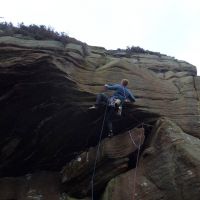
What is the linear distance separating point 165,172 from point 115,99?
300 cm

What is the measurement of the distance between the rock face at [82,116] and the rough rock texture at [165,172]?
0.11 feet

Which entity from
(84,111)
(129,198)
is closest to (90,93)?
(84,111)

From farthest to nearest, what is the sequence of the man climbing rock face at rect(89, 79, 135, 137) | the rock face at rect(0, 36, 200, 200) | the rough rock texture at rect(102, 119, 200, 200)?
the man climbing rock face at rect(89, 79, 135, 137) < the rock face at rect(0, 36, 200, 200) < the rough rock texture at rect(102, 119, 200, 200)

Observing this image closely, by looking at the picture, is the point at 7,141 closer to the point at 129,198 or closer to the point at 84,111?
the point at 84,111

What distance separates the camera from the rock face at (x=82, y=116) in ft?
59.7

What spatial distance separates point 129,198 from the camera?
17891 mm

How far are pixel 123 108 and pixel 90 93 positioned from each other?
1313 millimetres

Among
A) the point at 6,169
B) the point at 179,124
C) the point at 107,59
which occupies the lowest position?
the point at 6,169

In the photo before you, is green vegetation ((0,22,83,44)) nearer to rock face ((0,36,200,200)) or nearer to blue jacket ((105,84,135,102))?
rock face ((0,36,200,200))

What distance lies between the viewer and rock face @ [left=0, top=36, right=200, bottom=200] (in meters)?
18.2

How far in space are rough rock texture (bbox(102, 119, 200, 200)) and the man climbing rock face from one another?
1610 mm

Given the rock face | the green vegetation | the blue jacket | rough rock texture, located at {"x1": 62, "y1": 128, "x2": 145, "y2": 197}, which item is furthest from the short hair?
the green vegetation

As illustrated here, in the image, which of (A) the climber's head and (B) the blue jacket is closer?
(B) the blue jacket

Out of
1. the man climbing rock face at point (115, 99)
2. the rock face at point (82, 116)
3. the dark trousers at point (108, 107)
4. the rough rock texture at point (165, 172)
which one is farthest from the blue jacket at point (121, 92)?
the rough rock texture at point (165, 172)
